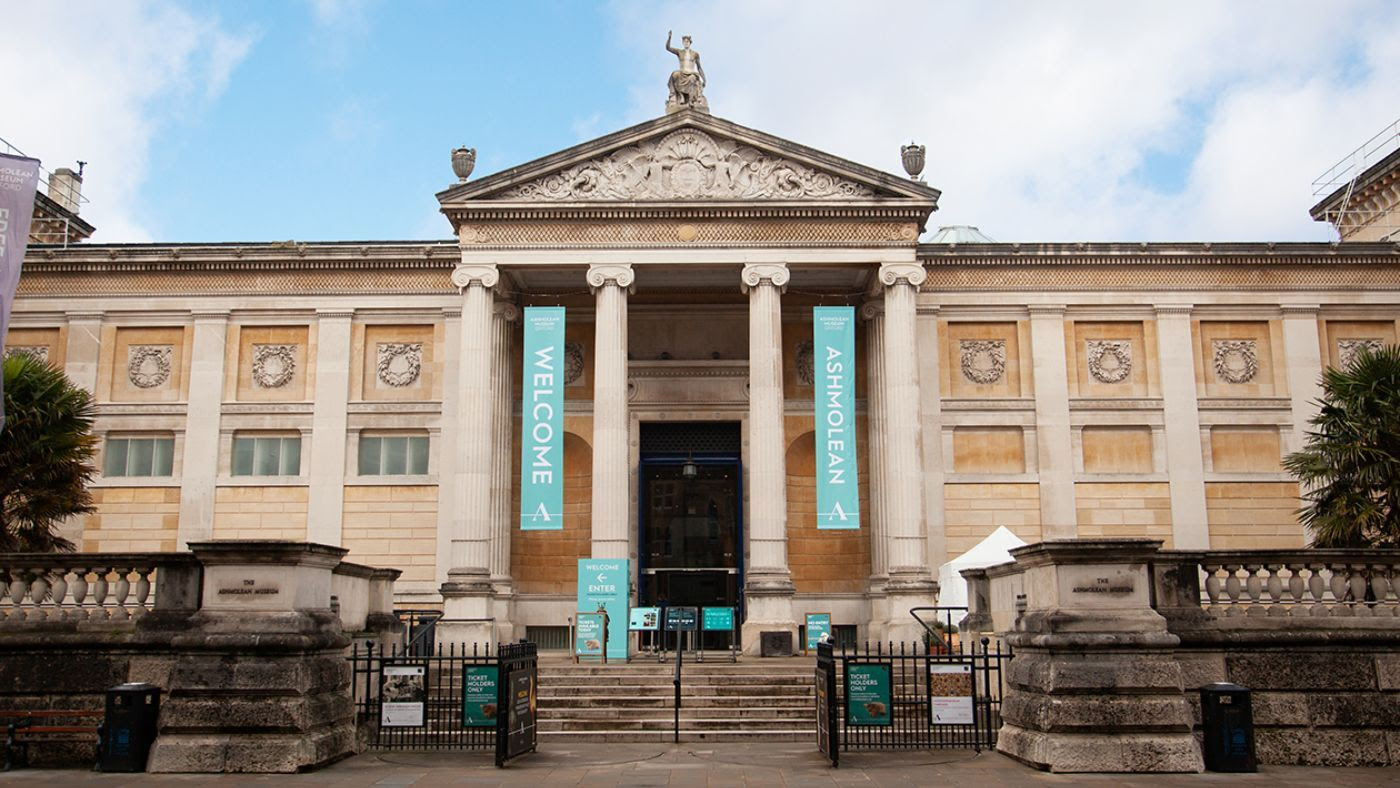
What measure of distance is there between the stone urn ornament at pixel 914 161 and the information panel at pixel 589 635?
1253cm

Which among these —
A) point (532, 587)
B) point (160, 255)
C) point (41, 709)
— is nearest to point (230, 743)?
point (41, 709)

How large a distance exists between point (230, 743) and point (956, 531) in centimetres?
1979

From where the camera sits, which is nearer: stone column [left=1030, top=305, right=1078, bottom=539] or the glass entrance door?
stone column [left=1030, top=305, right=1078, bottom=539]

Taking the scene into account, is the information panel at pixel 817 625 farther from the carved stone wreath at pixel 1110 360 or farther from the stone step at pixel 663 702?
the carved stone wreath at pixel 1110 360

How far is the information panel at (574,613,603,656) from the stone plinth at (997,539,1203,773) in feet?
32.1

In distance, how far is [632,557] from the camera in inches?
1176

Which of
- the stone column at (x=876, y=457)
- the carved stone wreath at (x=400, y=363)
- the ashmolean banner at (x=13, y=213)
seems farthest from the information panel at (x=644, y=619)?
the ashmolean banner at (x=13, y=213)

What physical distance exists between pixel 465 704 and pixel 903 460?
46.2 feet

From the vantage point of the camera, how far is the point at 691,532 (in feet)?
100

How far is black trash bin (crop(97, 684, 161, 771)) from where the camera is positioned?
538 inches

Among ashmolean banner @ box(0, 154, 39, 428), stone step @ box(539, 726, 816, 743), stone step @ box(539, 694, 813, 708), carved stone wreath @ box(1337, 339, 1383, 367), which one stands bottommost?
stone step @ box(539, 726, 816, 743)

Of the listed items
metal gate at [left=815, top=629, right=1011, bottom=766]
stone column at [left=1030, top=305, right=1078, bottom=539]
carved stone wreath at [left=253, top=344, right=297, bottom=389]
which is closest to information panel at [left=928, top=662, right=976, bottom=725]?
metal gate at [left=815, top=629, right=1011, bottom=766]

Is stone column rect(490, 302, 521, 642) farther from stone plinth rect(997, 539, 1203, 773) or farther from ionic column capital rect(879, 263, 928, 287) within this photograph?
stone plinth rect(997, 539, 1203, 773)

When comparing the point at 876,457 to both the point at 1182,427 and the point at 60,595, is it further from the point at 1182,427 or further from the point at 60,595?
the point at 60,595
